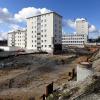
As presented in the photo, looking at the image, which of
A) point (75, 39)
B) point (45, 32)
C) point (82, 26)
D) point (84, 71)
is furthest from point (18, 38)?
point (84, 71)

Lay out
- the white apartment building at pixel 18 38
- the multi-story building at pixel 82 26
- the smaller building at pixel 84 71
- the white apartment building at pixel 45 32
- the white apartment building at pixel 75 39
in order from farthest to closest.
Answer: the multi-story building at pixel 82 26 < the white apartment building at pixel 75 39 < the white apartment building at pixel 18 38 < the white apartment building at pixel 45 32 < the smaller building at pixel 84 71

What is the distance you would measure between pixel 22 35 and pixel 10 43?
13.3 m

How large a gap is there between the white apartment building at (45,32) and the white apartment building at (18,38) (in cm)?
1681

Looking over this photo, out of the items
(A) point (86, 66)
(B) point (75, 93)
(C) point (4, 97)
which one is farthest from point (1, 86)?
(B) point (75, 93)

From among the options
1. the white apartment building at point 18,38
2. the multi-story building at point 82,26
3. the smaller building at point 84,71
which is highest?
the multi-story building at point 82,26

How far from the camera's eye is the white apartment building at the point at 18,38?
11788 cm

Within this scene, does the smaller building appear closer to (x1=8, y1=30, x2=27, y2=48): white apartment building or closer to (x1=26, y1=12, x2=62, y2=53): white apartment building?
(x1=26, y1=12, x2=62, y2=53): white apartment building

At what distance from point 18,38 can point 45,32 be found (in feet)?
115

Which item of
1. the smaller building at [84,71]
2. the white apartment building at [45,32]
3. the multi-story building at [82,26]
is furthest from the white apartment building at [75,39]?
the smaller building at [84,71]

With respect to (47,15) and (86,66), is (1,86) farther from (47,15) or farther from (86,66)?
(47,15)

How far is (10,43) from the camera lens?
129 meters

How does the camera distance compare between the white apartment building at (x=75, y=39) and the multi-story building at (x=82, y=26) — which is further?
the multi-story building at (x=82, y=26)

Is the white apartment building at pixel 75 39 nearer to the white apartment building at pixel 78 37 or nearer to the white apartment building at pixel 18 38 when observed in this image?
the white apartment building at pixel 78 37

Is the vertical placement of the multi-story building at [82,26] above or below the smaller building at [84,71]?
above
